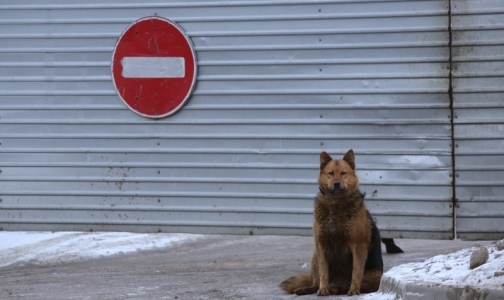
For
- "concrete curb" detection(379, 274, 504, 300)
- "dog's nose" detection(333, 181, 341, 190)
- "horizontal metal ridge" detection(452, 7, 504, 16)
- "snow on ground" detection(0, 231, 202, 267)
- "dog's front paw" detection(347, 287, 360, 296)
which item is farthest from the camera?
"snow on ground" detection(0, 231, 202, 267)

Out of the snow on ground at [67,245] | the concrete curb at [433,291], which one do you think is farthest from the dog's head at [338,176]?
the snow on ground at [67,245]

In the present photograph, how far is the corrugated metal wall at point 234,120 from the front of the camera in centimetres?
817

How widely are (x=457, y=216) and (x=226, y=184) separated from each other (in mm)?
1956

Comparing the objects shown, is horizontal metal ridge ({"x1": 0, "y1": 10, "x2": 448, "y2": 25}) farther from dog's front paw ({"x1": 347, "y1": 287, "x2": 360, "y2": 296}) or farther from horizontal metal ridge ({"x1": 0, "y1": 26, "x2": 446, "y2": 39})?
dog's front paw ({"x1": 347, "y1": 287, "x2": 360, "y2": 296})

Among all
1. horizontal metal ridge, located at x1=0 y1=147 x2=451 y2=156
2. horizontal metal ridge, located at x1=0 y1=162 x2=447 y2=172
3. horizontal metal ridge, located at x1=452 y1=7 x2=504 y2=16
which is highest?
horizontal metal ridge, located at x1=452 y1=7 x2=504 y2=16

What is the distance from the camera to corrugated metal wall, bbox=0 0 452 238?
322 inches

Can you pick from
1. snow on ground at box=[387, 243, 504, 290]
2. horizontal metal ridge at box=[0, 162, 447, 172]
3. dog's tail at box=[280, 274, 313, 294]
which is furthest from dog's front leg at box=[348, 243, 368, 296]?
horizontal metal ridge at box=[0, 162, 447, 172]

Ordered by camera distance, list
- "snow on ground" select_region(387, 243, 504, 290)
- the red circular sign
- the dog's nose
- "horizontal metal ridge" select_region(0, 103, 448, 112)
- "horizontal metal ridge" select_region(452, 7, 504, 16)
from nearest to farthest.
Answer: "snow on ground" select_region(387, 243, 504, 290)
the dog's nose
"horizontal metal ridge" select_region(452, 7, 504, 16)
"horizontal metal ridge" select_region(0, 103, 448, 112)
the red circular sign

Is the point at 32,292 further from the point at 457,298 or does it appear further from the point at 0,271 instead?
the point at 457,298

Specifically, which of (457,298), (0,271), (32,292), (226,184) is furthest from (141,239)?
(457,298)

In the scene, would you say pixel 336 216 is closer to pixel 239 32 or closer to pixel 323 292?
pixel 323 292

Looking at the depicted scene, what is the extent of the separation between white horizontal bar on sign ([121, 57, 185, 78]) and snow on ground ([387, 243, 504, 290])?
2877 millimetres

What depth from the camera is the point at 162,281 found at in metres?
7.83

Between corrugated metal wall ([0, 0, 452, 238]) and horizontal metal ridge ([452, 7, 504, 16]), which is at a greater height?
horizontal metal ridge ([452, 7, 504, 16])
